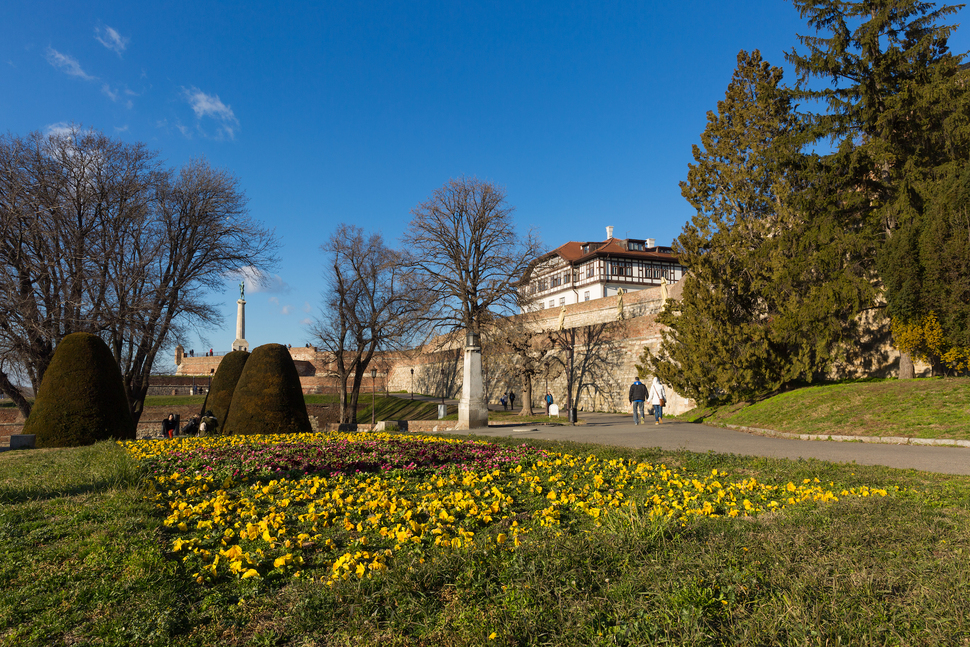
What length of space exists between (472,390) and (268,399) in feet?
20.7

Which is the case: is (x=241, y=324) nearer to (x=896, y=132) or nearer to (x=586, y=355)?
(x=586, y=355)

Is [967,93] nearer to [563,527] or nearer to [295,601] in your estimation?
[563,527]

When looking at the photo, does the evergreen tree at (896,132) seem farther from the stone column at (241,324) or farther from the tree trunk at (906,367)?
the stone column at (241,324)

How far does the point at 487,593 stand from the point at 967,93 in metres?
20.8

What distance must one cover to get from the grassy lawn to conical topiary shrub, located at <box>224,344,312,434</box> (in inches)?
411

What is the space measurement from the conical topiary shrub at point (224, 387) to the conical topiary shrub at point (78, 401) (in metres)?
4.56

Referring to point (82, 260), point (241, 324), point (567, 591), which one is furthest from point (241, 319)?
point (567, 591)

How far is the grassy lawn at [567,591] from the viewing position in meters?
2.62

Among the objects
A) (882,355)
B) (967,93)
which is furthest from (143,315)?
(967,93)

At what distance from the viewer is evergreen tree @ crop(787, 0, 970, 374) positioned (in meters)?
15.5

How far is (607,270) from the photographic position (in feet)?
171

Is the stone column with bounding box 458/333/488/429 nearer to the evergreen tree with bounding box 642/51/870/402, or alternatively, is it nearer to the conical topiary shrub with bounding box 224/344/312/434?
the conical topiary shrub with bounding box 224/344/312/434

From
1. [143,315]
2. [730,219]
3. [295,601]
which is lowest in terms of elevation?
[295,601]

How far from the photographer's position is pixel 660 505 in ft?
16.2
